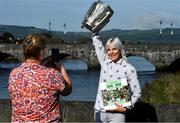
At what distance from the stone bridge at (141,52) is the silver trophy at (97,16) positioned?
159 ft

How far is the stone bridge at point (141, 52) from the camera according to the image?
55312 mm

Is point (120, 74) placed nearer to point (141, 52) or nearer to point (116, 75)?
point (116, 75)

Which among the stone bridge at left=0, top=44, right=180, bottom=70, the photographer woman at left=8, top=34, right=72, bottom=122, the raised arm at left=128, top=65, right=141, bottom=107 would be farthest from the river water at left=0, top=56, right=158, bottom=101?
the photographer woman at left=8, top=34, right=72, bottom=122

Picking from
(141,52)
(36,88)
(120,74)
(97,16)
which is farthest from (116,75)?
(141,52)

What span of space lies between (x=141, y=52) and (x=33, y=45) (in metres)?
52.3

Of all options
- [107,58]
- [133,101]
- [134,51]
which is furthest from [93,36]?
[134,51]

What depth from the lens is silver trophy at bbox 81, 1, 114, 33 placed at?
5234 mm

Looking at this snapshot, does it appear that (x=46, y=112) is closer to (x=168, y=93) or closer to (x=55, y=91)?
(x=55, y=91)

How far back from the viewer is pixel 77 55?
2312 inches

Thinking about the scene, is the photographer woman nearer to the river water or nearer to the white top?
the white top

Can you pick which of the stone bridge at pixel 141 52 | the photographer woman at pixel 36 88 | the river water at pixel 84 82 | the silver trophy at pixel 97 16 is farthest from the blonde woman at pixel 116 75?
the stone bridge at pixel 141 52

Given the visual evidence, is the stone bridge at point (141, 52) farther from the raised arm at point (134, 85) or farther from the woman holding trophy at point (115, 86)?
the raised arm at point (134, 85)

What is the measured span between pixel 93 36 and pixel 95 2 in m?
0.31

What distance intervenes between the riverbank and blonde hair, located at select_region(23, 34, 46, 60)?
185 cm
